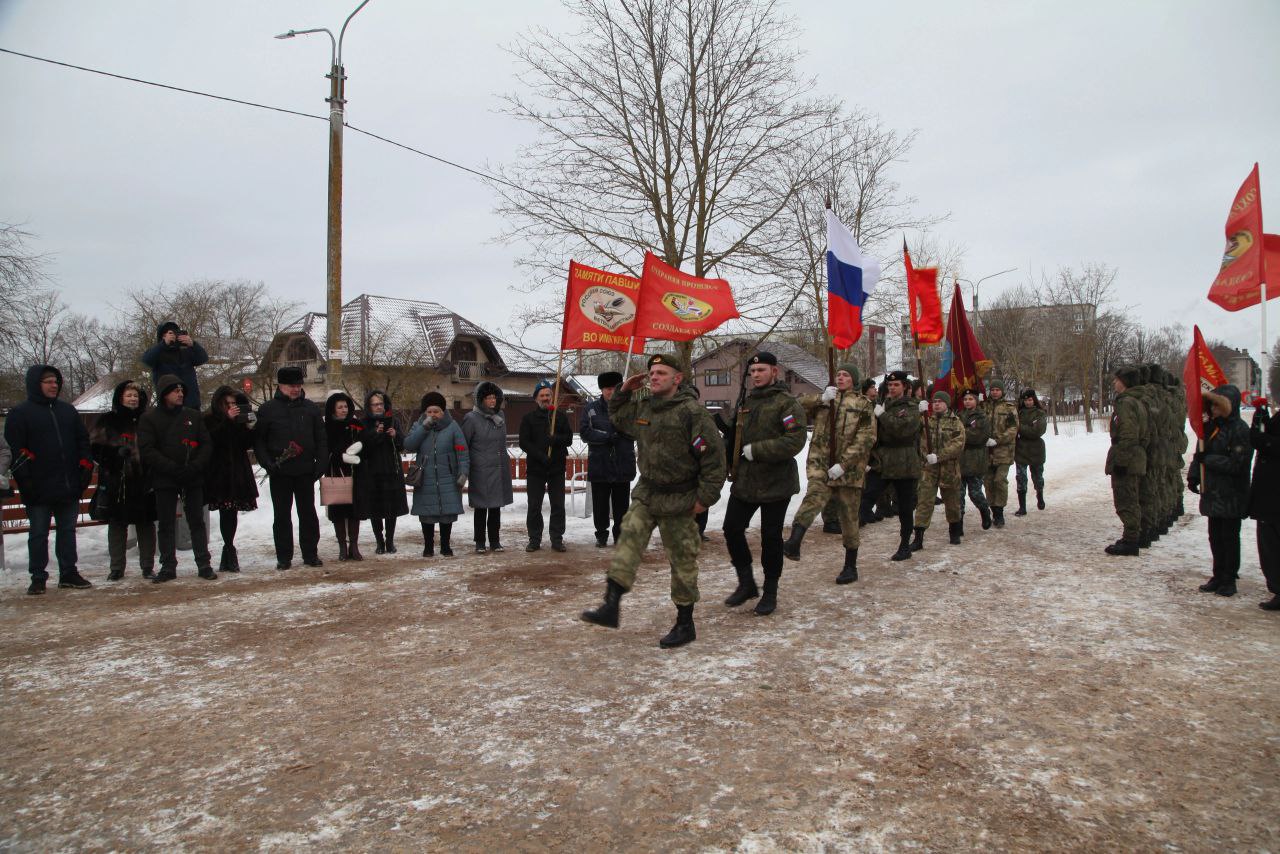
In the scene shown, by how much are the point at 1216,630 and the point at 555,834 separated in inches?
194

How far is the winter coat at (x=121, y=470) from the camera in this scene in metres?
7.73

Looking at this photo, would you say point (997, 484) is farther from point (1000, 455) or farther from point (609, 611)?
point (609, 611)

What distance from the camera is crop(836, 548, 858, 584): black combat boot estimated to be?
7215 mm

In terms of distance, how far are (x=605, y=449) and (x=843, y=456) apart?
293cm

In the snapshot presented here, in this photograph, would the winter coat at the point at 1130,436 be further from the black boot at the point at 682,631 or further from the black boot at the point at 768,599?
the black boot at the point at 682,631

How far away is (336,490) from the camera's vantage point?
884 centimetres

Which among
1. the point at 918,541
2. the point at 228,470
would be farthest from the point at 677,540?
the point at 228,470

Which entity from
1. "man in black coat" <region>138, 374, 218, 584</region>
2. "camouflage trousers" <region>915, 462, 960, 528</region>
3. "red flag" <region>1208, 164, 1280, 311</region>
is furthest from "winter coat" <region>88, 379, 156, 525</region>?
"red flag" <region>1208, 164, 1280, 311</region>

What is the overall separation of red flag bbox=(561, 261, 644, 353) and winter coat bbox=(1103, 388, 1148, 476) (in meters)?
5.17

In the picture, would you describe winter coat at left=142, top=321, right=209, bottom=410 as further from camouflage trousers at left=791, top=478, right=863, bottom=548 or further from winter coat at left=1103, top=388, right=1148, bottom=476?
winter coat at left=1103, top=388, right=1148, bottom=476

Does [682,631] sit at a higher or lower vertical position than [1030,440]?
lower

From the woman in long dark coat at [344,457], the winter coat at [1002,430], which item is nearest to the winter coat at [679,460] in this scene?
the woman in long dark coat at [344,457]

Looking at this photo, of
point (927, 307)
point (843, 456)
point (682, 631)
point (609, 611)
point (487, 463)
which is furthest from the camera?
point (927, 307)

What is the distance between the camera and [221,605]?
6668 millimetres
